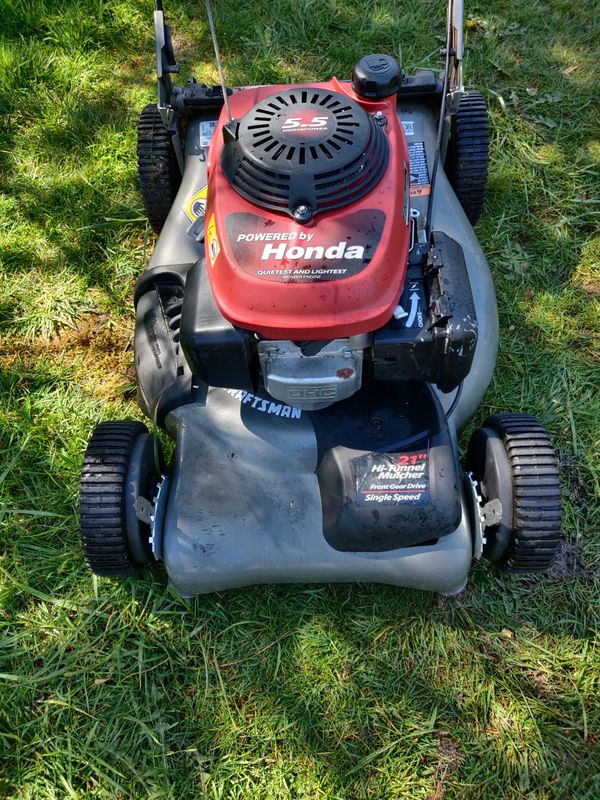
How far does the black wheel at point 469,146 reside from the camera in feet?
9.46

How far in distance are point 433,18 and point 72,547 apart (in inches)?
134

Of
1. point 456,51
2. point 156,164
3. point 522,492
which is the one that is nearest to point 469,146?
point 456,51

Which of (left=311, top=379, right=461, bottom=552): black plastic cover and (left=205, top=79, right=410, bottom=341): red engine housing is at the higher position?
(left=205, top=79, right=410, bottom=341): red engine housing

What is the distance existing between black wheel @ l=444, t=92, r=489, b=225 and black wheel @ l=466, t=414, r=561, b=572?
1170 millimetres

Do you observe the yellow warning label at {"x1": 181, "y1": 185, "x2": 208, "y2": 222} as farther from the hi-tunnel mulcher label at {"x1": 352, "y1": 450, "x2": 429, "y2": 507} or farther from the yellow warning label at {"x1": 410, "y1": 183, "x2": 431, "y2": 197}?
the hi-tunnel mulcher label at {"x1": 352, "y1": 450, "x2": 429, "y2": 507}

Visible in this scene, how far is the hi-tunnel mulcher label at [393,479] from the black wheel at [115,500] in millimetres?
→ 694

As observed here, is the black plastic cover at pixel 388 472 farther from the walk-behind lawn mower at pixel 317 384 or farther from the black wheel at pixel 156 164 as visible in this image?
the black wheel at pixel 156 164

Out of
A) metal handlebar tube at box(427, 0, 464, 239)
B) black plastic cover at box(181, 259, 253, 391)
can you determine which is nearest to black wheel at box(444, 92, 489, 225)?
metal handlebar tube at box(427, 0, 464, 239)

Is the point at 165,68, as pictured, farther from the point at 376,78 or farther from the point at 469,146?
the point at 469,146

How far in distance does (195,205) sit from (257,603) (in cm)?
150

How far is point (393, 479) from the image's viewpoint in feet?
6.60

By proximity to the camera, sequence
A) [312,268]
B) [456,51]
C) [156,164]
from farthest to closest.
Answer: [156,164]
[456,51]
[312,268]

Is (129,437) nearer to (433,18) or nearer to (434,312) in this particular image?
(434,312)

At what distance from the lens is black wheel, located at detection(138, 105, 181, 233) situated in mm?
2869
